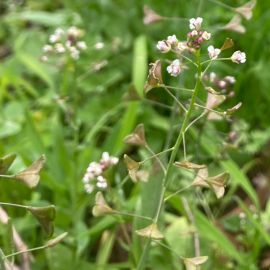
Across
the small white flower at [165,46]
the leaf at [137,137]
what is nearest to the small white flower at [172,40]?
the small white flower at [165,46]

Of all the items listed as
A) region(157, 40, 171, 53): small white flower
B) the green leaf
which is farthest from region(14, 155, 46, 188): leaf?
the green leaf

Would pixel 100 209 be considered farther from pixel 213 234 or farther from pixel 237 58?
pixel 213 234

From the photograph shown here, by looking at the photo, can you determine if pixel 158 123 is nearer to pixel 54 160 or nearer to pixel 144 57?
pixel 144 57

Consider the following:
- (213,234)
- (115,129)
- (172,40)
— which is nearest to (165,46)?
(172,40)

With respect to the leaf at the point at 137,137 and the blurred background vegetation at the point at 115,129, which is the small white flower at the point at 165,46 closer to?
the leaf at the point at 137,137

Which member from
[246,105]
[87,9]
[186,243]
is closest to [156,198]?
[186,243]

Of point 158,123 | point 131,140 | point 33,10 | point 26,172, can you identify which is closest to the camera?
point 26,172
